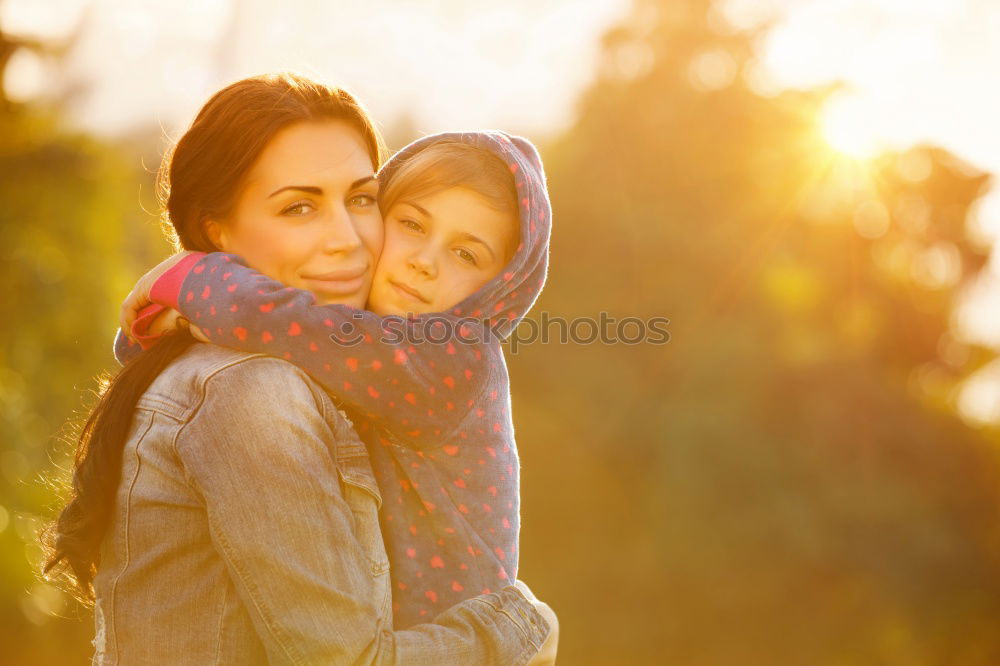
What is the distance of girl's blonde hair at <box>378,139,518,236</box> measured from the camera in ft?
7.83

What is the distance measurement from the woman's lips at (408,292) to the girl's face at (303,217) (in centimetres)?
11

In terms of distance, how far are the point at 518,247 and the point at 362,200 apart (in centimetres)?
41

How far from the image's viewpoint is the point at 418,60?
1138cm

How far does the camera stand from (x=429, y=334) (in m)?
2.10

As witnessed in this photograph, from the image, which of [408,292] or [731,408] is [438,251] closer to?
[408,292]

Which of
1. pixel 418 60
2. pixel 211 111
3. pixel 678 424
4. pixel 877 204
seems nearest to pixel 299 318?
pixel 211 111

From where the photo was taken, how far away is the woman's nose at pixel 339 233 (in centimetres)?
212

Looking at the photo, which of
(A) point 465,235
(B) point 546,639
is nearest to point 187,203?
(A) point 465,235

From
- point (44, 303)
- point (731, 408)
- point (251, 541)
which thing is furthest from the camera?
point (731, 408)

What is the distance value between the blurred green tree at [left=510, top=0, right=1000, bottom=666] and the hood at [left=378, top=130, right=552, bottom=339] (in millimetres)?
12235

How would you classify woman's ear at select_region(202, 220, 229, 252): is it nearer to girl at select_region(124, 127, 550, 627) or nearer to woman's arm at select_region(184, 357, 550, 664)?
girl at select_region(124, 127, 550, 627)

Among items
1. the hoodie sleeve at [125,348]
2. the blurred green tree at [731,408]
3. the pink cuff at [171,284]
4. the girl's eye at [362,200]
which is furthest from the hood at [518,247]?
the blurred green tree at [731,408]

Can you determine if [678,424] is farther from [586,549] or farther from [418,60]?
[418,60]

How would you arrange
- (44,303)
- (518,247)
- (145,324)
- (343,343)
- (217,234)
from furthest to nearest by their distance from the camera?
(44,303)
(518,247)
(217,234)
(145,324)
(343,343)
